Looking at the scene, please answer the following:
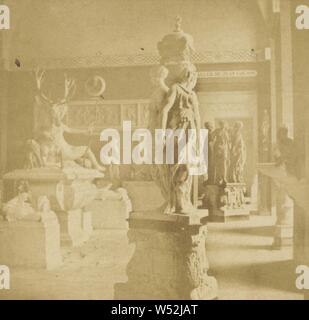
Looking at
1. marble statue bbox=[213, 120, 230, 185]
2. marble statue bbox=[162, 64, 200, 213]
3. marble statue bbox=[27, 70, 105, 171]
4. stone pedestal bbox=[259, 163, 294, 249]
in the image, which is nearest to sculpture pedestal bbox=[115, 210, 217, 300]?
marble statue bbox=[162, 64, 200, 213]

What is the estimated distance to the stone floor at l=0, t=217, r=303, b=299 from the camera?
4.41 meters

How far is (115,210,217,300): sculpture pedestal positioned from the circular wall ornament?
5.73m

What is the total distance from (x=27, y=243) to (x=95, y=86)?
4.84m

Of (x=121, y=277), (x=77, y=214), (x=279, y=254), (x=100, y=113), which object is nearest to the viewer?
(x=121, y=277)

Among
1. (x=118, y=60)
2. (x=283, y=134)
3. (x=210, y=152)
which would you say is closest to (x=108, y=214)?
(x=210, y=152)

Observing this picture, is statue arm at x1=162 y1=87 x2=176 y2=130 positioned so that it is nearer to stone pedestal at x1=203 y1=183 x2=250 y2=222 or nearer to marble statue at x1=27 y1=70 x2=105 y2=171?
marble statue at x1=27 y1=70 x2=105 y2=171

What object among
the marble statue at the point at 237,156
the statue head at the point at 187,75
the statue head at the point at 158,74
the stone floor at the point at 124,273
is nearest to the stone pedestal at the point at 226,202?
the marble statue at the point at 237,156

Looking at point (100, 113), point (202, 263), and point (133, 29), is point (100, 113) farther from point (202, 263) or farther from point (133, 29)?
point (202, 263)

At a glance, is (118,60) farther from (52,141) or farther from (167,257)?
(167,257)

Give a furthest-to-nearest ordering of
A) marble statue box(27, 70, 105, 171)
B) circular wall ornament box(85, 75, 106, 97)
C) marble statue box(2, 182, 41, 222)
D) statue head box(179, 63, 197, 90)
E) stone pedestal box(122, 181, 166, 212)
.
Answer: circular wall ornament box(85, 75, 106, 97) → stone pedestal box(122, 181, 166, 212) → marble statue box(27, 70, 105, 171) → marble statue box(2, 182, 41, 222) → statue head box(179, 63, 197, 90)
